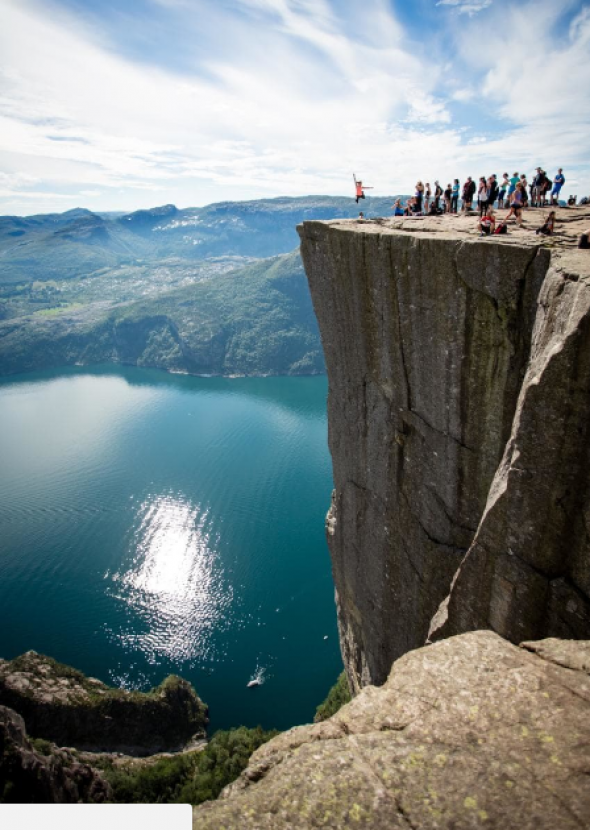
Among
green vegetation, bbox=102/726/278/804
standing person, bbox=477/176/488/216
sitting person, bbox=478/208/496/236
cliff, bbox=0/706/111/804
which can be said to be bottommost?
green vegetation, bbox=102/726/278/804

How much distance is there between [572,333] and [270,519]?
62.8m

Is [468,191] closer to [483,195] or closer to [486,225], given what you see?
[483,195]

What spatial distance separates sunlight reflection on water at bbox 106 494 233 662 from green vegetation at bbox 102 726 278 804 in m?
16.0

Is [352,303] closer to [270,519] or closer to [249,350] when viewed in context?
[270,519]

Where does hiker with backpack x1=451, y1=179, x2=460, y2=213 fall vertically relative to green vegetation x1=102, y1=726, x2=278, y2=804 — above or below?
above

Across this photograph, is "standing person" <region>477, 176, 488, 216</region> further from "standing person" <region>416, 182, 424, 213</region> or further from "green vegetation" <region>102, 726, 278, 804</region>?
"green vegetation" <region>102, 726, 278, 804</region>

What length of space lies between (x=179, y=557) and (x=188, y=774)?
31424 millimetres

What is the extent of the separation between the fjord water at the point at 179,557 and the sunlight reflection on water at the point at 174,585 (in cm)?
17

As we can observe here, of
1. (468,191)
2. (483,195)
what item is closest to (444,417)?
(483,195)

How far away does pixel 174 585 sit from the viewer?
58219 millimetres

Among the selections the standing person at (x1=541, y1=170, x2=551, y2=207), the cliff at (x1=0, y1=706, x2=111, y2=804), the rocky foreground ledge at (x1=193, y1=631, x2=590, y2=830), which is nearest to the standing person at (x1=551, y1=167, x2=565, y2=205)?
the standing person at (x1=541, y1=170, x2=551, y2=207)

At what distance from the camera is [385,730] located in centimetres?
728

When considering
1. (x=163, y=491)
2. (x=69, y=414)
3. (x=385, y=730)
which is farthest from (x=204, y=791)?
(x=69, y=414)

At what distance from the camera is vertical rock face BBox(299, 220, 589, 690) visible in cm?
916
